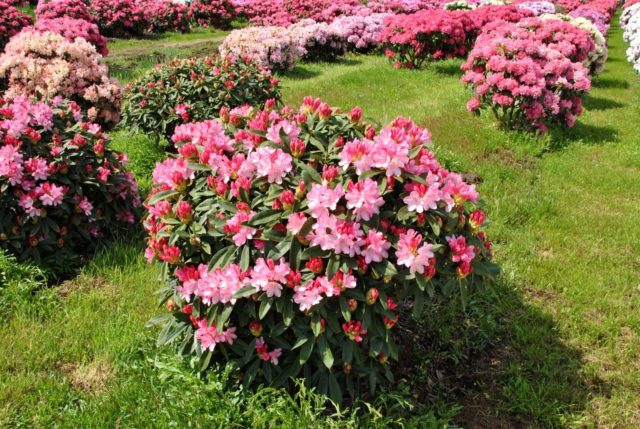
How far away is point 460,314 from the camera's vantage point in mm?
3879

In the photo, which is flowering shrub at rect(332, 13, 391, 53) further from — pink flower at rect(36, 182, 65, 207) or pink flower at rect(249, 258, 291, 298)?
pink flower at rect(249, 258, 291, 298)

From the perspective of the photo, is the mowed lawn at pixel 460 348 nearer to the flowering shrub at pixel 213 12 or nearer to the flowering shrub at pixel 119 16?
the flowering shrub at pixel 119 16

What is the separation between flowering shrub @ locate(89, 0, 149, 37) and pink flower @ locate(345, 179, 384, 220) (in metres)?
17.8

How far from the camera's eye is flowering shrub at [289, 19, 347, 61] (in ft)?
46.1

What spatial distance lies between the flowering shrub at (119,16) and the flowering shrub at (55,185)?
586 inches

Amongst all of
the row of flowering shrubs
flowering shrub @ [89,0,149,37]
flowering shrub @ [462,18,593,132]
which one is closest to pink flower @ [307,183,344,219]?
flowering shrub @ [462,18,593,132]

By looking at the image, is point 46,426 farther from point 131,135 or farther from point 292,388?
point 131,135

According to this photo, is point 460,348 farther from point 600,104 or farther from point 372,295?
point 600,104

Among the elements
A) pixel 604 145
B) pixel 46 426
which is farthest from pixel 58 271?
pixel 604 145

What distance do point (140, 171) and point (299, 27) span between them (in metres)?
9.39

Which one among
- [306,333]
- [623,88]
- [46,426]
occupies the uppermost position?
[306,333]

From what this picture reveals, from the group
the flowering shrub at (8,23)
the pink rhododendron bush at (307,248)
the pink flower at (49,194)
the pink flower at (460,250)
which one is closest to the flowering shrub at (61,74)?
the pink flower at (49,194)

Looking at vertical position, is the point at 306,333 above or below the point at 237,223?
below

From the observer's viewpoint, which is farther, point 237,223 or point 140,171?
point 140,171
